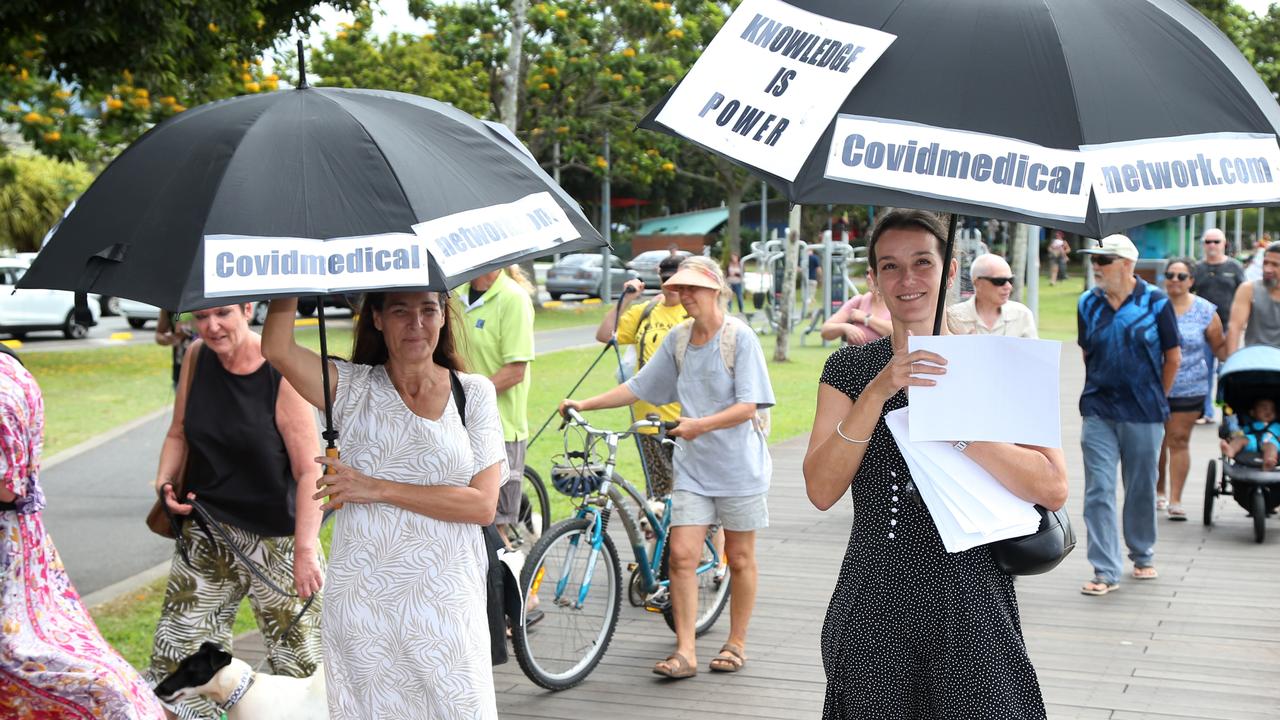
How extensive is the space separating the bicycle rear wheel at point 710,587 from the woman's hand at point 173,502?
114 inches

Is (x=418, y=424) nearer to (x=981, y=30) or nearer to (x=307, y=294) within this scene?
(x=307, y=294)

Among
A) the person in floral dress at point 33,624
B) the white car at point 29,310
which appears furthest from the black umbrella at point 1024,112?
the white car at point 29,310

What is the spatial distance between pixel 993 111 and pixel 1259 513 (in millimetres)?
7539

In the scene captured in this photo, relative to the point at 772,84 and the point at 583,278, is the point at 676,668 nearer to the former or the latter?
the point at 772,84

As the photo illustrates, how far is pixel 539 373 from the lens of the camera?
70.0 feet

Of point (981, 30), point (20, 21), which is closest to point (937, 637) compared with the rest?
point (981, 30)

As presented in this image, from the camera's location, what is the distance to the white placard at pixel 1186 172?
281 centimetres

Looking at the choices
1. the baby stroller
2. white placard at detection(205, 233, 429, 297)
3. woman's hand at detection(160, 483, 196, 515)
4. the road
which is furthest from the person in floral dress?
the baby stroller

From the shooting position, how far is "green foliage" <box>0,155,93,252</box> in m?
41.9

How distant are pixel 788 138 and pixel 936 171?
1.01ft

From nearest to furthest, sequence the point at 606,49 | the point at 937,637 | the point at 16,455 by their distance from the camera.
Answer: the point at 937,637
the point at 16,455
the point at 606,49

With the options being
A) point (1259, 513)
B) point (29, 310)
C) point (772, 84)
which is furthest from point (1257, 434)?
point (29, 310)

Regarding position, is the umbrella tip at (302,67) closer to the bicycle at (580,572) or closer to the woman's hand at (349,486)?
the woman's hand at (349,486)

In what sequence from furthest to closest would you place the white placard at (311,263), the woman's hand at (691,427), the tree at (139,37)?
the tree at (139,37)
the woman's hand at (691,427)
the white placard at (311,263)
